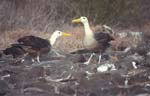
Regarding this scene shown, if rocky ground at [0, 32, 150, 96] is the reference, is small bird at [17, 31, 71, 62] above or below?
above

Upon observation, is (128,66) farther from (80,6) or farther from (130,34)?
(80,6)

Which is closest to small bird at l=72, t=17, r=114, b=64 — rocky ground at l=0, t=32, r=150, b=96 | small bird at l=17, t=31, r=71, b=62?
rocky ground at l=0, t=32, r=150, b=96

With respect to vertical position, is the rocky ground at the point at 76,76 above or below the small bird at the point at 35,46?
below

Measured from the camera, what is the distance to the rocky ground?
4027 mm

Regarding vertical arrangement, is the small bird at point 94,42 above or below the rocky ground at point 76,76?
above

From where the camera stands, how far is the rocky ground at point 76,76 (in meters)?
4.03

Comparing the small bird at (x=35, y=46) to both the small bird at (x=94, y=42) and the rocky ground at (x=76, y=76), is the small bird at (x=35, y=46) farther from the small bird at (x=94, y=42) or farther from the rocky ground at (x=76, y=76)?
the small bird at (x=94, y=42)

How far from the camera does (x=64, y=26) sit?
223 inches

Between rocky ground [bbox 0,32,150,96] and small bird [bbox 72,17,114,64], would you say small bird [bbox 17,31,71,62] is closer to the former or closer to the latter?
rocky ground [bbox 0,32,150,96]

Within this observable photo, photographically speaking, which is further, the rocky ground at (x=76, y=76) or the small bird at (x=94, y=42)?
the small bird at (x=94, y=42)

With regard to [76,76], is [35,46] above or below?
above

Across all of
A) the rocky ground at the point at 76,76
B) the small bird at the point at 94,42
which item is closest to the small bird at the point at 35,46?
the rocky ground at the point at 76,76

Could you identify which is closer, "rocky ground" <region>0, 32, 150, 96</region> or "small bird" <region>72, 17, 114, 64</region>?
"rocky ground" <region>0, 32, 150, 96</region>

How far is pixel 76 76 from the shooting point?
4.20 m
